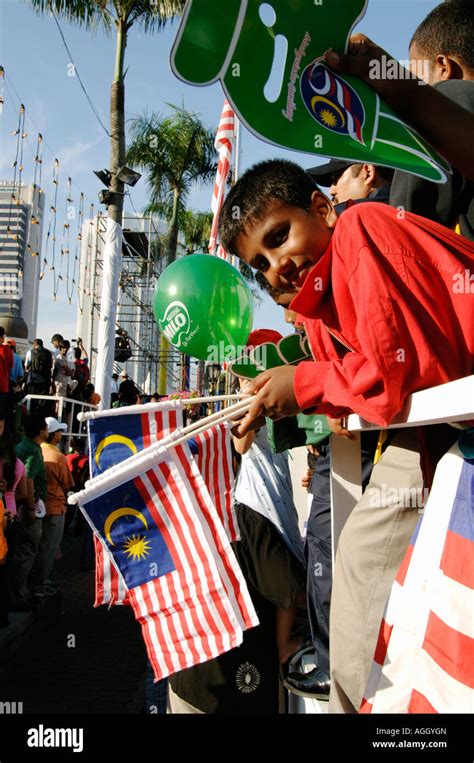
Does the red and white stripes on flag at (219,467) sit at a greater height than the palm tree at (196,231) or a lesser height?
lesser

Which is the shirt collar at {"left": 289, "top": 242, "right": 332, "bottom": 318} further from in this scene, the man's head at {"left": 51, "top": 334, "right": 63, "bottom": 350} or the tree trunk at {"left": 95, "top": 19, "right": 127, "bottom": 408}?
the man's head at {"left": 51, "top": 334, "right": 63, "bottom": 350}

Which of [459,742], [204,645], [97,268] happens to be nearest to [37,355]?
[97,268]

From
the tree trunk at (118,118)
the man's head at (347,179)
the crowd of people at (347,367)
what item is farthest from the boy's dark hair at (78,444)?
the man's head at (347,179)

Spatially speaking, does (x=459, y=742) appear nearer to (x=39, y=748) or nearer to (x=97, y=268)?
(x=39, y=748)

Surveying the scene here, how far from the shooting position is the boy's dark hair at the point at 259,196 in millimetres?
1781

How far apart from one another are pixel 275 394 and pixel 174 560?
57cm

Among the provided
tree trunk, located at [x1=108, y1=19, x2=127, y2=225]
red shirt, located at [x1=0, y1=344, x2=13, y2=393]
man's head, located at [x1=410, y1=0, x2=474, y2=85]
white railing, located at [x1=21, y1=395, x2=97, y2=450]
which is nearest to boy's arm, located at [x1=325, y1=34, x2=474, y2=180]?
man's head, located at [x1=410, y1=0, x2=474, y2=85]

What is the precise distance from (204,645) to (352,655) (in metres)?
0.42

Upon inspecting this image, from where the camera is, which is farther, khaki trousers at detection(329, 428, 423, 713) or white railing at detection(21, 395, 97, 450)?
white railing at detection(21, 395, 97, 450)

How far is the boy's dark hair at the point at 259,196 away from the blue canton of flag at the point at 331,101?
0.47 meters

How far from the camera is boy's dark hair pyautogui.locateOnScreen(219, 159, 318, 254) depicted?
1.78 metres

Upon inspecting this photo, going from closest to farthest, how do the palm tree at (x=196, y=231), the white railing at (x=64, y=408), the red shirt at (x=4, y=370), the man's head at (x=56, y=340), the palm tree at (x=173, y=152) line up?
the red shirt at (x=4, y=370), the white railing at (x=64, y=408), the man's head at (x=56, y=340), the palm tree at (x=173, y=152), the palm tree at (x=196, y=231)

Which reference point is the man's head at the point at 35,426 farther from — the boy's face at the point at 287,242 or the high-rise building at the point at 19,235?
the high-rise building at the point at 19,235

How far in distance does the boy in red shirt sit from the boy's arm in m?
0.15
